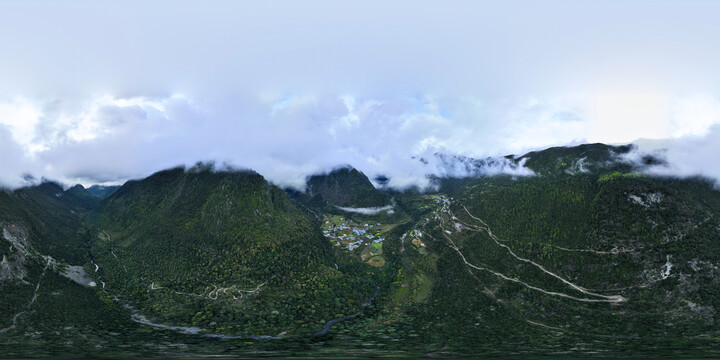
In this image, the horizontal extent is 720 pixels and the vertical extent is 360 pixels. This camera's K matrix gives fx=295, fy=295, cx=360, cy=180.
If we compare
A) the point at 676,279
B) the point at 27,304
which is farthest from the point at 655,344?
the point at 27,304

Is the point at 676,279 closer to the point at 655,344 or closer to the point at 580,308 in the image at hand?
the point at 580,308

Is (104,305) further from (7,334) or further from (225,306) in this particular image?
(225,306)

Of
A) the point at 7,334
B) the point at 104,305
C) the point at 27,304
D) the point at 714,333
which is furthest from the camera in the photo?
the point at 104,305

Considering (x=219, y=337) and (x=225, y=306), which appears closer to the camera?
(x=219, y=337)

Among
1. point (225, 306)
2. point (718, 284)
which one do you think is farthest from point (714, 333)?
point (225, 306)

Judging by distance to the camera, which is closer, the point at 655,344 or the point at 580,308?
the point at 655,344

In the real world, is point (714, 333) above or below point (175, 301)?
below

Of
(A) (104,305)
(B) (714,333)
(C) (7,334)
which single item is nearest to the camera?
(C) (7,334)

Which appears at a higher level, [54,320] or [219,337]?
[54,320]

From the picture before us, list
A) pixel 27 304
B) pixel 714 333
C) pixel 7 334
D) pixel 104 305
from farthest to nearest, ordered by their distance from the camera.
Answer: pixel 104 305, pixel 27 304, pixel 714 333, pixel 7 334
